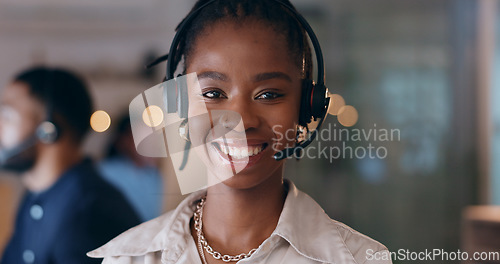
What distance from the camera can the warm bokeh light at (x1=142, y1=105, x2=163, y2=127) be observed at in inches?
43.0

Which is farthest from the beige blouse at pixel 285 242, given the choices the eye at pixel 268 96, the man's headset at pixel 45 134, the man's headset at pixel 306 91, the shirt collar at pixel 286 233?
the man's headset at pixel 45 134

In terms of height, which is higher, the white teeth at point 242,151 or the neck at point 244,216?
the white teeth at point 242,151

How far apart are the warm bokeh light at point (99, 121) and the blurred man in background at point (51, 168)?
2 cm

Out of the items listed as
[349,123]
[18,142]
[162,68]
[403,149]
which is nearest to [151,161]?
[162,68]

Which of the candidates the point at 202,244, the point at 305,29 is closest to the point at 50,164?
the point at 202,244

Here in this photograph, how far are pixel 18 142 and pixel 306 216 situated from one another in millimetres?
764

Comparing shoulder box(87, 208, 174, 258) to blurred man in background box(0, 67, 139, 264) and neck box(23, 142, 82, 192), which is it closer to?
blurred man in background box(0, 67, 139, 264)

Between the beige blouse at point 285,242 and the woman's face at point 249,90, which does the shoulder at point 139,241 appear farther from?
the woman's face at point 249,90

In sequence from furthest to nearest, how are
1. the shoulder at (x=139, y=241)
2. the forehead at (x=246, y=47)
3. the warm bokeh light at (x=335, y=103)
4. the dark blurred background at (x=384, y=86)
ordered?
the dark blurred background at (x=384, y=86)
the warm bokeh light at (x=335, y=103)
the shoulder at (x=139, y=241)
the forehead at (x=246, y=47)

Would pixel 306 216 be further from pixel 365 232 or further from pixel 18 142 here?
pixel 18 142

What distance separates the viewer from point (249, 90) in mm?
871

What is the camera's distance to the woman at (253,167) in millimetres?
873

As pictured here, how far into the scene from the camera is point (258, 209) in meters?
0.95

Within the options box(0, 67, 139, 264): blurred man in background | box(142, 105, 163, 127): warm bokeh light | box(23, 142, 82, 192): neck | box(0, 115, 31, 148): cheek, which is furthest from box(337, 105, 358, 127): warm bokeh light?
box(0, 115, 31, 148): cheek
